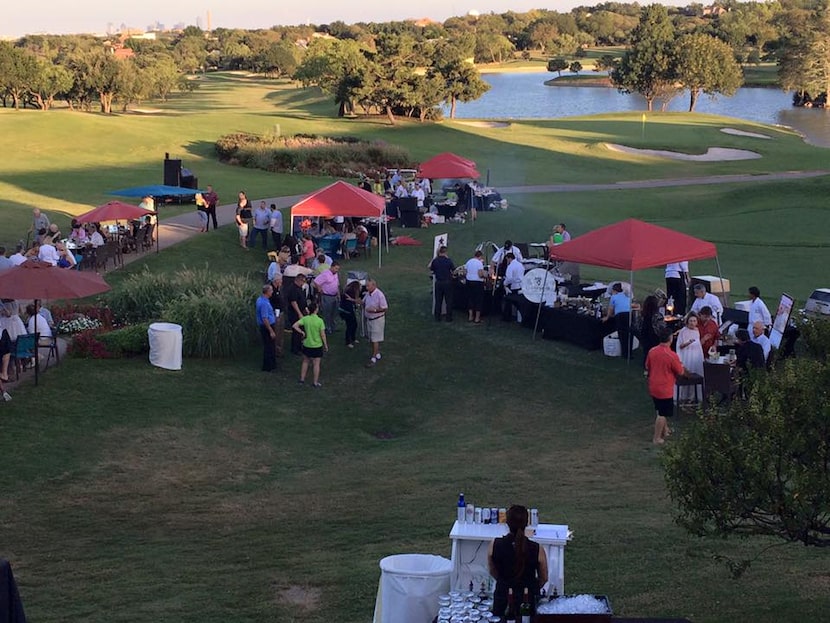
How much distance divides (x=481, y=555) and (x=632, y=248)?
11672 millimetres

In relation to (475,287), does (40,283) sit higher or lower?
higher

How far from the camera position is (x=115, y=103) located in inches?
3565

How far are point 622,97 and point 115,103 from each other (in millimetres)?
68871

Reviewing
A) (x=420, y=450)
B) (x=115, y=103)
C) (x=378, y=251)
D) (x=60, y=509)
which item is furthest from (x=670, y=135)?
(x=60, y=509)

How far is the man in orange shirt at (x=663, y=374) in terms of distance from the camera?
48.9ft

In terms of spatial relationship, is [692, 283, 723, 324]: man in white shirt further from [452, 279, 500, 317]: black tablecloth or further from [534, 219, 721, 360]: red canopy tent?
[452, 279, 500, 317]: black tablecloth

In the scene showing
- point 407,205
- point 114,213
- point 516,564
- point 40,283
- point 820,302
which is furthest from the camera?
point 407,205

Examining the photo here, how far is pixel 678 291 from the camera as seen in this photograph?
72.0ft

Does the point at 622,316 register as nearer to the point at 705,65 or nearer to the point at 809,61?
the point at 705,65

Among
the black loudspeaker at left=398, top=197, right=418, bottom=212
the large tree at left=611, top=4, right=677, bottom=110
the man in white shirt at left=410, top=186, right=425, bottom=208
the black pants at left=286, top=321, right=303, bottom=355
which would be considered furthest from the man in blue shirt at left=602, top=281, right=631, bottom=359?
the large tree at left=611, top=4, right=677, bottom=110

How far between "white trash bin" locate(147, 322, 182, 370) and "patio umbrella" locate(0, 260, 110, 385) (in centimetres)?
223

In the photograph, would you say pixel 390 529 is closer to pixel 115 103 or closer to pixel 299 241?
pixel 299 241

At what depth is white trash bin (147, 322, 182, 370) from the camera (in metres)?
18.8

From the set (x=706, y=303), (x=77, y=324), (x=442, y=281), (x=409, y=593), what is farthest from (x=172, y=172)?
(x=409, y=593)
